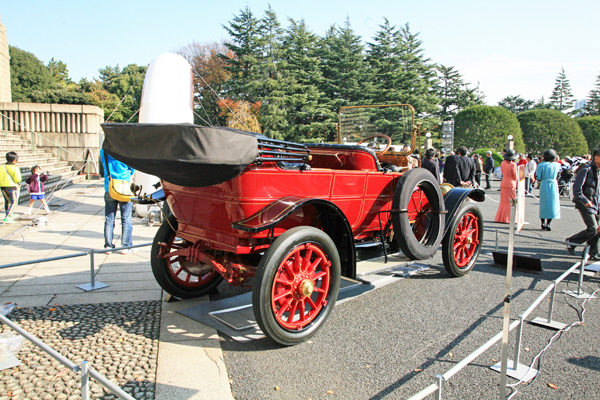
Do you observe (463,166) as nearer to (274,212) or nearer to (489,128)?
(274,212)

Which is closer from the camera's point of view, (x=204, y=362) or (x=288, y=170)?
(x=204, y=362)

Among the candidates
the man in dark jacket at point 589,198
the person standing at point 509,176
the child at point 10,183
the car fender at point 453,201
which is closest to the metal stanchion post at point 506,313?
the car fender at point 453,201

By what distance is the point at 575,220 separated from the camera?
10258mm

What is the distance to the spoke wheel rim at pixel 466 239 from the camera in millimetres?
5039

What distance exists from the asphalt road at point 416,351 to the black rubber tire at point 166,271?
353mm

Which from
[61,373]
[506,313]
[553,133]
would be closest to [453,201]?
[506,313]

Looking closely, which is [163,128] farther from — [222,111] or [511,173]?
[222,111]

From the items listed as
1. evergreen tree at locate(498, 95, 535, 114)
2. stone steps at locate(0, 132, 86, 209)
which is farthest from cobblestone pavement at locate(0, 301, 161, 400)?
evergreen tree at locate(498, 95, 535, 114)

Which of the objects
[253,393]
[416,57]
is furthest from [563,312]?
[416,57]

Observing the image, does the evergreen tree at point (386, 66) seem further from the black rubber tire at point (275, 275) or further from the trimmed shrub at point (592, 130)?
the black rubber tire at point (275, 275)

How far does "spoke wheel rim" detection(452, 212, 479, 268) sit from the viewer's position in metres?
5.04

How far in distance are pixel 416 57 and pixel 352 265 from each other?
33.1 m

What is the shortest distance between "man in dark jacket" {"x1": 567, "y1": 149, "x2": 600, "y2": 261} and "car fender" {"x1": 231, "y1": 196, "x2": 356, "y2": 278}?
4101 millimetres

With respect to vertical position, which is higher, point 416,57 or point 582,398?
point 416,57
